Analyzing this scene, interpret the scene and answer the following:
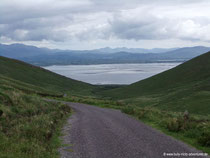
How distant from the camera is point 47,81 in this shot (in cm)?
14850

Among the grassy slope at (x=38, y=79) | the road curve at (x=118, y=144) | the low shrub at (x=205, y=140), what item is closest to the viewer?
the road curve at (x=118, y=144)

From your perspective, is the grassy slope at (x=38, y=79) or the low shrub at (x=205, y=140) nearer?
the low shrub at (x=205, y=140)

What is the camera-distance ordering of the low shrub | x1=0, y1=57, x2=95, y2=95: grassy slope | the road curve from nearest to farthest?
the road curve < the low shrub < x1=0, y1=57, x2=95, y2=95: grassy slope

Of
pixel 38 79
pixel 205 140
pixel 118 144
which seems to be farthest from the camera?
pixel 38 79

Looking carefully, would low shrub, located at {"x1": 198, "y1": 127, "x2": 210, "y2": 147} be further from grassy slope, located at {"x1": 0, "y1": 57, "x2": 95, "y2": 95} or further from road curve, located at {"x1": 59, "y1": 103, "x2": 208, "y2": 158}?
grassy slope, located at {"x1": 0, "y1": 57, "x2": 95, "y2": 95}

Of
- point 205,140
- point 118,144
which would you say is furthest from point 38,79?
point 205,140

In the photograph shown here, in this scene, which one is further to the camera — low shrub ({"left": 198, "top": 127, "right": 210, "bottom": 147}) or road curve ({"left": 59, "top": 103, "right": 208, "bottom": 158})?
low shrub ({"left": 198, "top": 127, "right": 210, "bottom": 147})

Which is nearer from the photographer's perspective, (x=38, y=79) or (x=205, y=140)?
(x=205, y=140)

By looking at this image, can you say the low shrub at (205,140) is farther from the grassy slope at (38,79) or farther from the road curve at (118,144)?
the grassy slope at (38,79)

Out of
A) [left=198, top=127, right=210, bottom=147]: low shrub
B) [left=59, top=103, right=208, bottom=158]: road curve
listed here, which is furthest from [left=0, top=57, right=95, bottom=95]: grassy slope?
[left=198, top=127, right=210, bottom=147]: low shrub

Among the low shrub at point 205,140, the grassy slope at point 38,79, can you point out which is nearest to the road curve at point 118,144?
the low shrub at point 205,140

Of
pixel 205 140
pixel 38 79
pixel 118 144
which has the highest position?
pixel 205 140

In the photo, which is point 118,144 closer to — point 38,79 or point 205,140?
point 205,140

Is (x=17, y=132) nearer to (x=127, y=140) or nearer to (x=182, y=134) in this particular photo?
(x=127, y=140)
